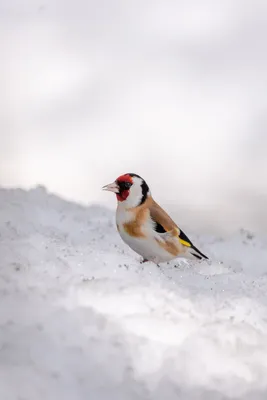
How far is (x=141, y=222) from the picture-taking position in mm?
3768

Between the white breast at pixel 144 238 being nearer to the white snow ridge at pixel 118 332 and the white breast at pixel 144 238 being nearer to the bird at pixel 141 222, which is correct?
the bird at pixel 141 222

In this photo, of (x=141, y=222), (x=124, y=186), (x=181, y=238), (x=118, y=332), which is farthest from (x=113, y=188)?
(x=118, y=332)

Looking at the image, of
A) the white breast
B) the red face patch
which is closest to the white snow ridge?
the white breast

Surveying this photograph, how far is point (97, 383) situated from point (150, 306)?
438 mm

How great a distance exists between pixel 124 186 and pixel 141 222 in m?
0.22

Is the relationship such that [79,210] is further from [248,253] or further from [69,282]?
[69,282]

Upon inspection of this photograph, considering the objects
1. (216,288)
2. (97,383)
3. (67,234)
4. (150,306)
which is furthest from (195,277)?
(67,234)

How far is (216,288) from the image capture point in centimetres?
329

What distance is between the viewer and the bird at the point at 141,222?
12.4ft

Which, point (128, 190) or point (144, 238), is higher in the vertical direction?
point (128, 190)

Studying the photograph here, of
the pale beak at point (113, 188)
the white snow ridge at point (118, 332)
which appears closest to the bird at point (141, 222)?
the pale beak at point (113, 188)

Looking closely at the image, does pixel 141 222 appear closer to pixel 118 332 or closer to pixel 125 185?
pixel 125 185

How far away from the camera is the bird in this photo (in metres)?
3.77

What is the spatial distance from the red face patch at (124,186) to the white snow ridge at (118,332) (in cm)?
52
